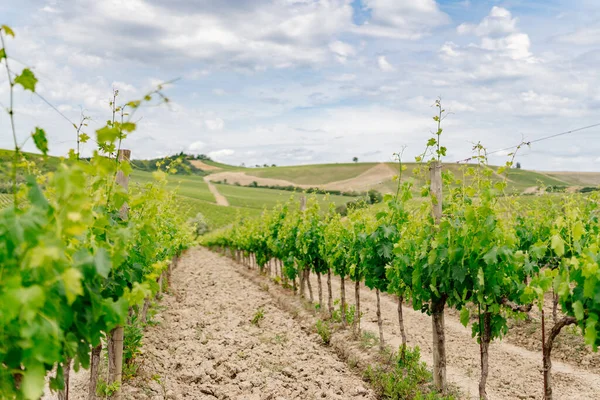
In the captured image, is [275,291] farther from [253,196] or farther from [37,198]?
[253,196]

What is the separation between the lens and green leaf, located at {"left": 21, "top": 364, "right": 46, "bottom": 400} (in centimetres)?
235

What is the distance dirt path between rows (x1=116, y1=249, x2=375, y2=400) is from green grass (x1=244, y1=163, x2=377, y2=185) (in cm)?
6244

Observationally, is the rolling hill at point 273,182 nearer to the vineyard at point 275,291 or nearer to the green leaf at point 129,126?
the vineyard at point 275,291

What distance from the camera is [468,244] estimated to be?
18.5 feet

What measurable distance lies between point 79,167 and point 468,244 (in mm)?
4426

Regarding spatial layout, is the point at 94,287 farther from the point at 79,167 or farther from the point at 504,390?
the point at 504,390

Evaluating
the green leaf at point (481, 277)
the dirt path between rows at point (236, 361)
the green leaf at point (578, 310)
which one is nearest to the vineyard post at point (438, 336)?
the dirt path between rows at point (236, 361)

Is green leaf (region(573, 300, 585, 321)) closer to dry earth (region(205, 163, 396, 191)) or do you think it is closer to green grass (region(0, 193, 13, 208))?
green grass (region(0, 193, 13, 208))

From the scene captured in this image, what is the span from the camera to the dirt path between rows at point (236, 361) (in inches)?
279

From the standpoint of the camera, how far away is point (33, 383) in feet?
7.88

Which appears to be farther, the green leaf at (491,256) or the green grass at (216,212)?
the green grass at (216,212)

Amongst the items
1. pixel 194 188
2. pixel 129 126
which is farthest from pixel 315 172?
pixel 129 126

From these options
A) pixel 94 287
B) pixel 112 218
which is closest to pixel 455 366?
pixel 112 218

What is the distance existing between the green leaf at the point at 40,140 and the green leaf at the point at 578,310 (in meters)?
4.16
